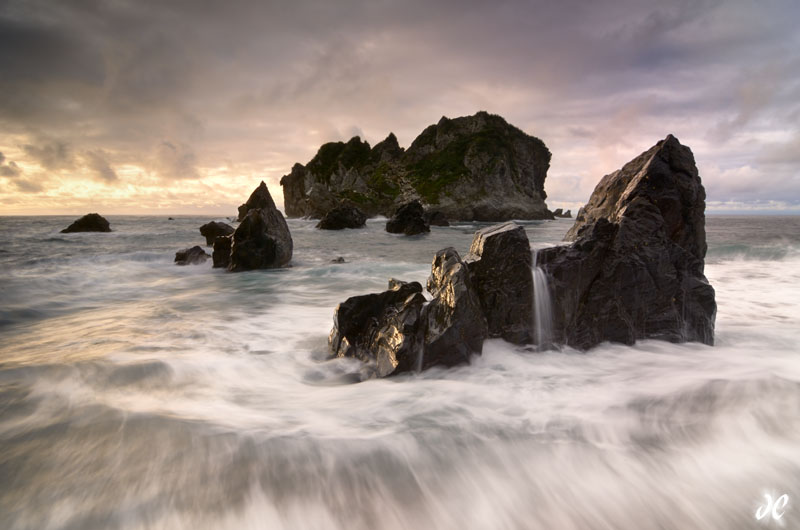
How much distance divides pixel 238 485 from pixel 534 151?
111 m

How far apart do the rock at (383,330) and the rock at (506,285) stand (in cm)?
101

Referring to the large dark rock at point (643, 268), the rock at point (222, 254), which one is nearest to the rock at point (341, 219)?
the rock at point (222, 254)

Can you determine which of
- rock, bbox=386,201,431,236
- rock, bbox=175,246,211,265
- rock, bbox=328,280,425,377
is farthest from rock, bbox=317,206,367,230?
rock, bbox=328,280,425,377

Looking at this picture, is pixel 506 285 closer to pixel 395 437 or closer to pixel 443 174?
pixel 395 437

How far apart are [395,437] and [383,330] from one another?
5.86 ft

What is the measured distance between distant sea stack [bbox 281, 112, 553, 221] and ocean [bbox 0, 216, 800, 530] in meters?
63.5

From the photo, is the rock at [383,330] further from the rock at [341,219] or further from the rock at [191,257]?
the rock at [341,219]

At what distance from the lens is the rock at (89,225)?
39312 mm

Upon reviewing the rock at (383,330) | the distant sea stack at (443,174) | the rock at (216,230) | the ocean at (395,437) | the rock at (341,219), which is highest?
the distant sea stack at (443,174)

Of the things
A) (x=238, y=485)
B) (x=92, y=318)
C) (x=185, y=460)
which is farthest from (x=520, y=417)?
(x=92, y=318)

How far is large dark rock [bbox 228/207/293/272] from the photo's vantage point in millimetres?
14219

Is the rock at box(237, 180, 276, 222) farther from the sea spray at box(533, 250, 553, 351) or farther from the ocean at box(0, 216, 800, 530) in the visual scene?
the sea spray at box(533, 250, 553, 351)

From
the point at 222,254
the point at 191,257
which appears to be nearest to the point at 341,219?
the point at 191,257

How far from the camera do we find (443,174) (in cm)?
8806
